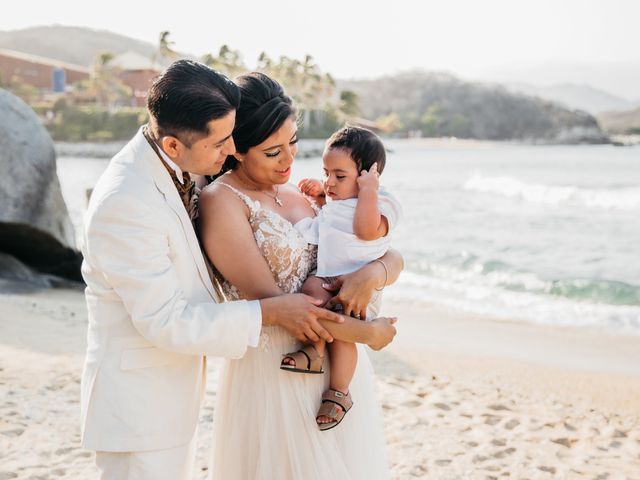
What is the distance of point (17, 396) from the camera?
15.0 feet

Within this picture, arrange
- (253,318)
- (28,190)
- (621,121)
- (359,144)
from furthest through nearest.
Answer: (621,121) → (28,190) → (359,144) → (253,318)

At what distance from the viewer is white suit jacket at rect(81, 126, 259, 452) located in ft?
6.01

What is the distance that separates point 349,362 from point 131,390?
2.21 ft

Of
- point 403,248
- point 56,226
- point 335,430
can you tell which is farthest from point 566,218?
point 335,430

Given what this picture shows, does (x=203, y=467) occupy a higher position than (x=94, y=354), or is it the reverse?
(x=94, y=354)

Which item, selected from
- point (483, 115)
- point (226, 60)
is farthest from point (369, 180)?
point (483, 115)

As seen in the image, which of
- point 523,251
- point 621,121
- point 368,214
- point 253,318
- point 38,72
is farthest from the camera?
point 621,121

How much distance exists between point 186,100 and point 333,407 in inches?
40.6

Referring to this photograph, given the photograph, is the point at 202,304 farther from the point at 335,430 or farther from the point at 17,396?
the point at 17,396

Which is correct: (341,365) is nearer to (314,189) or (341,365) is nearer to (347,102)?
(314,189)

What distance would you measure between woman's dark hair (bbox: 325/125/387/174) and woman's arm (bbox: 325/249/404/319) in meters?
0.36

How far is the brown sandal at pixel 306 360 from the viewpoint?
2125 millimetres

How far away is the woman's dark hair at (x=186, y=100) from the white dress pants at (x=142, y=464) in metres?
0.90

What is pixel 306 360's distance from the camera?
214cm
